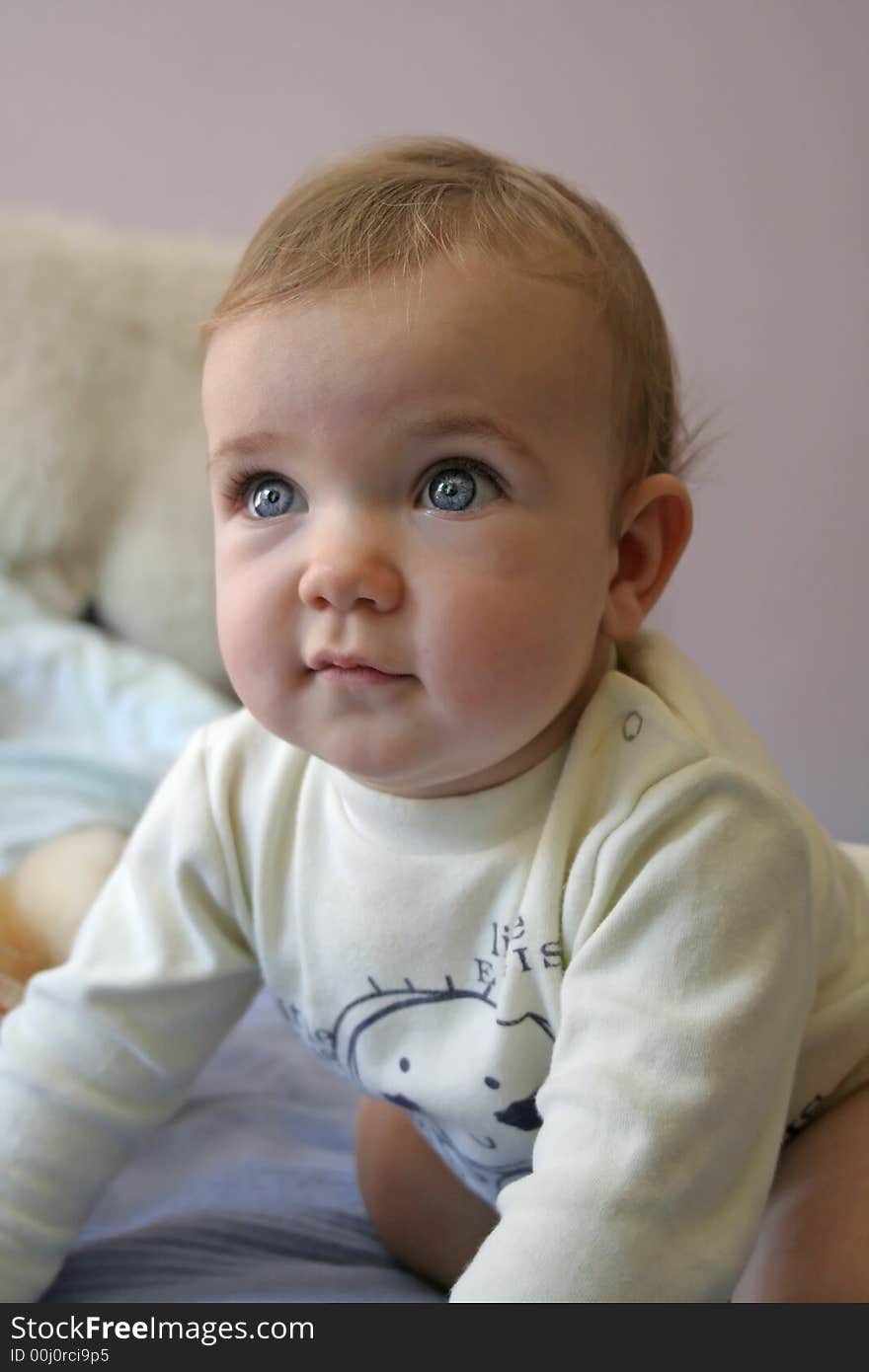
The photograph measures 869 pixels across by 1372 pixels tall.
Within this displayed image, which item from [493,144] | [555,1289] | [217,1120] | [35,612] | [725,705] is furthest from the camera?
[493,144]

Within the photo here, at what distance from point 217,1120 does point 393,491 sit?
22.4 inches

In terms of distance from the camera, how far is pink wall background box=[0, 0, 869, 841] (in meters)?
1.65

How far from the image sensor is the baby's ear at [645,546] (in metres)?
0.65

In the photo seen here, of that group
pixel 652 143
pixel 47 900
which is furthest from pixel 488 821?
pixel 652 143

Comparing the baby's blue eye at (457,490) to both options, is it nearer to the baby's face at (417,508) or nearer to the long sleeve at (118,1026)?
the baby's face at (417,508)

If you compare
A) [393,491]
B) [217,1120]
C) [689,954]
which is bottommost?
[217,1120]

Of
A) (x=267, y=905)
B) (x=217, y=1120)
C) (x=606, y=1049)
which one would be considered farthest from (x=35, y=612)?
(x=606, y=1049)

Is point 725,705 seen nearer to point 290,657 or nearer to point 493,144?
point 290,657

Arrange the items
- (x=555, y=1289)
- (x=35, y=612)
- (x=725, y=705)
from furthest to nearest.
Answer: (x=35, y=612)
(x=725, y=705)
(x=555, y=1289)

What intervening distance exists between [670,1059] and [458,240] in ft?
1.26

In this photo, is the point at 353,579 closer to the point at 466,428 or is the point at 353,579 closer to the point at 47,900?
the point at 466,428

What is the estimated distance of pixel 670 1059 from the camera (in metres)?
0.54

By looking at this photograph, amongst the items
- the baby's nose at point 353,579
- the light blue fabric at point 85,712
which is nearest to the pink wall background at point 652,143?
the light blue fabric at point 85,712
